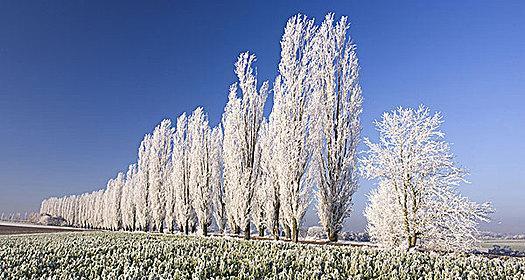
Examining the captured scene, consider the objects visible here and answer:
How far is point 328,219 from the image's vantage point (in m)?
19.1

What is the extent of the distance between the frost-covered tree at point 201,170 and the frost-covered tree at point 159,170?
7.32 metres

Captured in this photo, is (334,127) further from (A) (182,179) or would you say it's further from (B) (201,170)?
(A) (182,179)

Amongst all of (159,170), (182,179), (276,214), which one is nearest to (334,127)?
(276,214)

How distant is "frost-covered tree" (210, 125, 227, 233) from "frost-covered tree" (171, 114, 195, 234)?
5.49 meters

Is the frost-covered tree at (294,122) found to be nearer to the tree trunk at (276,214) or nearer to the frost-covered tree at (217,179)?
the tree trunk at (276,214)

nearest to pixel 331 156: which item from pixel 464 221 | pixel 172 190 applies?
pixel 464 221

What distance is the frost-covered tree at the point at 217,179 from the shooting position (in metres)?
31.9

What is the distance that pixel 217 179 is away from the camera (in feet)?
111

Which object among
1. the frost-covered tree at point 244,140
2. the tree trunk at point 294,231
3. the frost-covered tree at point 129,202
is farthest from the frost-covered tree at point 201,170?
the frost-covered tree at point 129,202

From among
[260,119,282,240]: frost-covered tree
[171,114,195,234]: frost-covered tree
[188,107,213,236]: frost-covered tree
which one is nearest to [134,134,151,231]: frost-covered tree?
[171,114,195,234]: frost-covered tree

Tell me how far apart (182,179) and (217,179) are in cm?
798

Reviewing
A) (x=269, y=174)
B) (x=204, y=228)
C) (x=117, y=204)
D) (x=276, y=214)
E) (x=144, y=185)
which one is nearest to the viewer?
(x=276, y=214)

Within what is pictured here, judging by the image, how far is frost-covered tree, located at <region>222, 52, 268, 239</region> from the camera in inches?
974

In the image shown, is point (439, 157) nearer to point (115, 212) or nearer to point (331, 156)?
point (331, 156)
